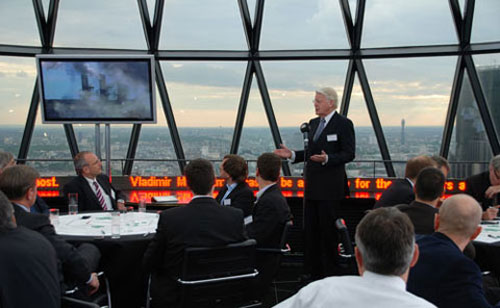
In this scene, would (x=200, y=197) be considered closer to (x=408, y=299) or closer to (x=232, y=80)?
(x=408, y=299)

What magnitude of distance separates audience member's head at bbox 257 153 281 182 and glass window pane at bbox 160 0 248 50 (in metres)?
6.05

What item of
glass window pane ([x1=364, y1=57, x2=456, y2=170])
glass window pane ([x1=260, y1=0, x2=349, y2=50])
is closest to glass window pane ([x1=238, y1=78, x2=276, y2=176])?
glass window pane ([x1=260, y1=0, x2=349, y2=50])

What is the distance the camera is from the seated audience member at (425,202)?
3402 millimetres

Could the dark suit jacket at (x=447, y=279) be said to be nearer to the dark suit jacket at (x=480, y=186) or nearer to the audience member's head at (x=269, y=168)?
the audience member's head at (x=269, y=168)

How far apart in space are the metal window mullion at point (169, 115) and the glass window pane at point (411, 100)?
4338 millimetres

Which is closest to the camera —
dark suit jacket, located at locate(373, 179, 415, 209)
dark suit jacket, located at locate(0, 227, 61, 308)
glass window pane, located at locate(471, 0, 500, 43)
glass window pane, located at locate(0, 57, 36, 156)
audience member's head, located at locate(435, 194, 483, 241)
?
dark suit jacket, located at locate(0, 227, 61, 308)

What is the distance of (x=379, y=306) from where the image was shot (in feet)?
5.08

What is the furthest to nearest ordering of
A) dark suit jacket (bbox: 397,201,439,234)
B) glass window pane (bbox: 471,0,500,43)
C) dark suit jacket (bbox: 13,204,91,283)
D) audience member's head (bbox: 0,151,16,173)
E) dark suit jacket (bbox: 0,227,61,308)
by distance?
glass window pane (bbox: 471,0,500,43) < audience member's head (bbox: 0,151,16,173) < dark suit jacket (bbox: 397,201,439,234) < dark suit jacket (bbox: 13,204,91,283) < dark suit jacket (bbox: 0,227,61,308)

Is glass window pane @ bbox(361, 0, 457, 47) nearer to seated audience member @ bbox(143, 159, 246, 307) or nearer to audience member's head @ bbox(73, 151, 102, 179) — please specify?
audience member's head @ bbox(73, 151, 102, 179)

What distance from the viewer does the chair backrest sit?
305 cm

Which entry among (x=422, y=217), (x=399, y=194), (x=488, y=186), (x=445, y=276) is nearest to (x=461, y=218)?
(x=445, y=276)

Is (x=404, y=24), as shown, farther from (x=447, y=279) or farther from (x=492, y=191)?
(x=447, y=279)

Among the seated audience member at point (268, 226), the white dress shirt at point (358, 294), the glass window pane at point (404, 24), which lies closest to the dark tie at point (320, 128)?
the seated audience member at point (268, 226)

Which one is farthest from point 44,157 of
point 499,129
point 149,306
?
point 499,129
